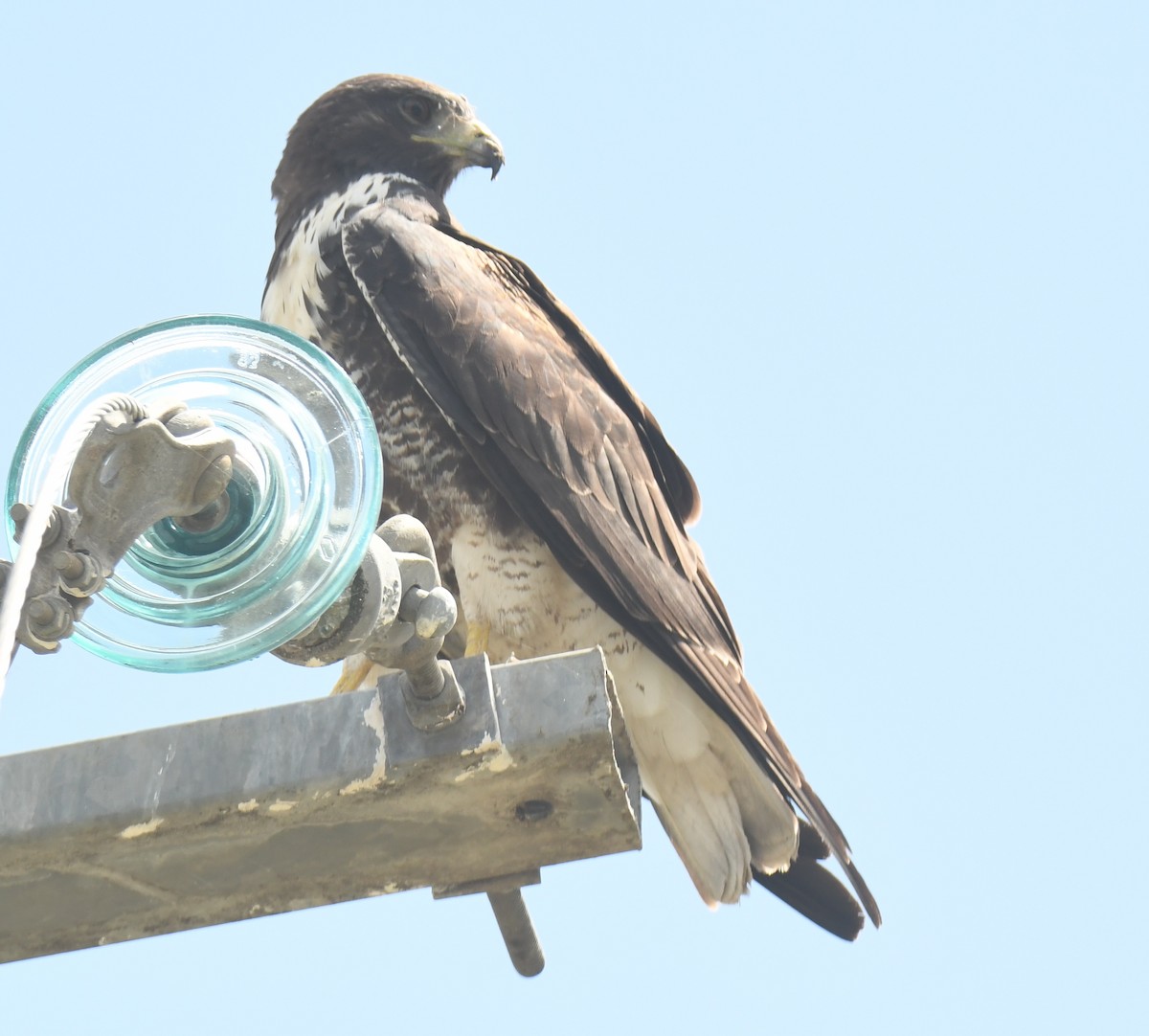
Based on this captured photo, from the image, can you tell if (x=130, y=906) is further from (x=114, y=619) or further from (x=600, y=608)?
(x=600, y=608)

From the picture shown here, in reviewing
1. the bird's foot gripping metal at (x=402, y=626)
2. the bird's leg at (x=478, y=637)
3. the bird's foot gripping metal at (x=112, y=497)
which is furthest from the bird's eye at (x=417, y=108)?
the bird's foot gripping metal at (x=112, y=497)

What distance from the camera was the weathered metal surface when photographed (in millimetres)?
3113

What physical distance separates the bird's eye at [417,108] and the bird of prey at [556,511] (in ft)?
2.18

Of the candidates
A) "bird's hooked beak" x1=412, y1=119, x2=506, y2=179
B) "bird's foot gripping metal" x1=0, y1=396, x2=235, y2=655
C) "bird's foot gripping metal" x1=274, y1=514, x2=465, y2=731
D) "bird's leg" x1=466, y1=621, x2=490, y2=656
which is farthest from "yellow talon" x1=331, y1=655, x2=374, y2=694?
"bird's foot gripping metal" x1=0, y1=396, x2=235, y2=655

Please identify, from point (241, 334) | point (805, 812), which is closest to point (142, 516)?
point (241, 334)

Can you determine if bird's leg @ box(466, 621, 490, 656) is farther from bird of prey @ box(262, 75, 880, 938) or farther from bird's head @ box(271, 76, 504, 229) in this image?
bird's head @ box(271, 76, 504, 229)

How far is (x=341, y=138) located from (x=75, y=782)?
12.8 feet

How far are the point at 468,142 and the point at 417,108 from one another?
22 centimetres

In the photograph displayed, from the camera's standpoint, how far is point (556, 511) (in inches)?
218

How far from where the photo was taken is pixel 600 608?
5.74 metres

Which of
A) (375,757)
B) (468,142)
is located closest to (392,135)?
(468,142)

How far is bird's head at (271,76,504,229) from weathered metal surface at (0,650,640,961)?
3.74 metres

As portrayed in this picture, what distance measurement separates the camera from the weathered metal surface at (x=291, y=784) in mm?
3113

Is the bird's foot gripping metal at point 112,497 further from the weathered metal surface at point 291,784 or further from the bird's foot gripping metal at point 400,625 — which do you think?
the weathered metal surface at point 291,784
